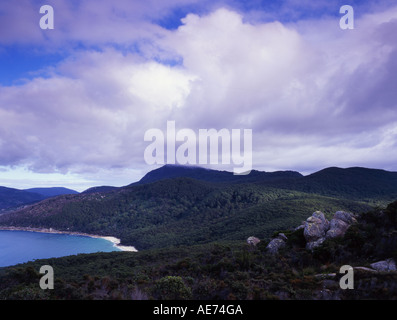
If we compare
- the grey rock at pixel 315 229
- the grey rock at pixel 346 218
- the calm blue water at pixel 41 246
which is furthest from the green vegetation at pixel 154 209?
the grey rock at pixel 315 229

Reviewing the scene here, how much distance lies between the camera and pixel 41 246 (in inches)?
3590

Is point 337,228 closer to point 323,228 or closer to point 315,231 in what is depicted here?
point 323,228

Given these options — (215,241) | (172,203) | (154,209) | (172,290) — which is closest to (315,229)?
(172,290)

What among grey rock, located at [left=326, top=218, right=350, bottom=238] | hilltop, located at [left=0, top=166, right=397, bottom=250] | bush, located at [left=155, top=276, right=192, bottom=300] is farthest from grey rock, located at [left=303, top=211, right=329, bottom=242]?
hilltop, located at [left=0, top=166, right=397, bottom=250]

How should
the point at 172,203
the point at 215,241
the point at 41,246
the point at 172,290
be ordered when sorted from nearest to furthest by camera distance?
1. the point at 172,290
2. the point at 215,241
3. the point at 41,246
4. the point at 172,203

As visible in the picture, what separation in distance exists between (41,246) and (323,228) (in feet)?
356

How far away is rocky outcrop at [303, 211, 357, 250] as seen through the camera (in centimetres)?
1310

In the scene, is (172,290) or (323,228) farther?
(323,228)

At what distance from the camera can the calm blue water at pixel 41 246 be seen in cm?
7900

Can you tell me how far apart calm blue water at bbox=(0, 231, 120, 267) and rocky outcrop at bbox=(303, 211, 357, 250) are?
81.1 m
